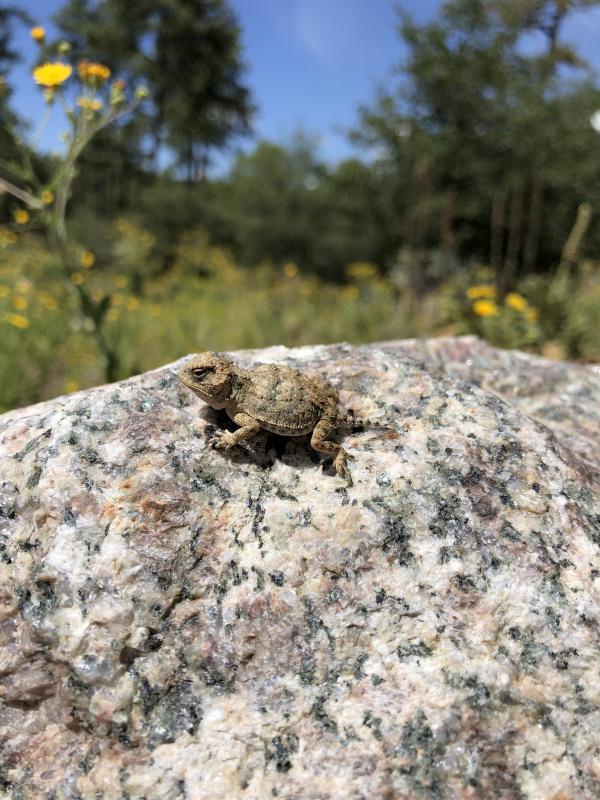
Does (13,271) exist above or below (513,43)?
below

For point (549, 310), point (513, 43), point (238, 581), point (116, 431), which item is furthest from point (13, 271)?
point (513, 43)

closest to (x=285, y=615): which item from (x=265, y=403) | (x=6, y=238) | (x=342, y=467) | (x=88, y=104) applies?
(x=342, y=467)

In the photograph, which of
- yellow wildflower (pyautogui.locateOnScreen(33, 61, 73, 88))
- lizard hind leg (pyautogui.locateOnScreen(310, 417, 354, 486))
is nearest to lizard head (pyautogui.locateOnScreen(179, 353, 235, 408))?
lizard hind leg (pyautogui.locateOnScreen(310, 417, 354, 486))

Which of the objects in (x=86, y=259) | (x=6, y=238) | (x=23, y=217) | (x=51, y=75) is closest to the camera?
(x=51, y=75)

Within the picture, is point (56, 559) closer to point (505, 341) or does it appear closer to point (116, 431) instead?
point (116, 431)

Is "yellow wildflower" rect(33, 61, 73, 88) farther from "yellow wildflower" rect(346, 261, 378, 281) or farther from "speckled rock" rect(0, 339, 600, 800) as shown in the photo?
"yellow wildflower" rect(346, 261, 378, 281)

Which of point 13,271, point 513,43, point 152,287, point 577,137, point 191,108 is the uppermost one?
point 513,43

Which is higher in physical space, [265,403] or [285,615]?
[265,403]

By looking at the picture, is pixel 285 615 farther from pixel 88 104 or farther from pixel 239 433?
pixel 88 104
